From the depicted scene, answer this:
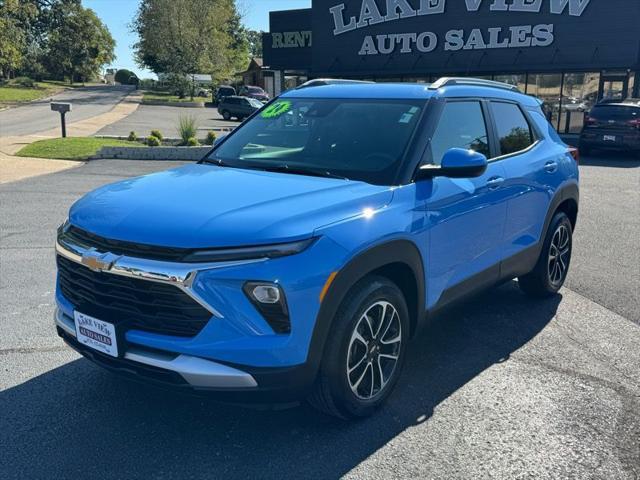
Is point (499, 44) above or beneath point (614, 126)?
above

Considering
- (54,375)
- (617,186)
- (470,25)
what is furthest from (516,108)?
(470,25)

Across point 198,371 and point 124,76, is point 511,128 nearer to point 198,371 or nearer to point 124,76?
point 198,371

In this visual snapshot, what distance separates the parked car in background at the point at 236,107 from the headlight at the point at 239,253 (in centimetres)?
3336

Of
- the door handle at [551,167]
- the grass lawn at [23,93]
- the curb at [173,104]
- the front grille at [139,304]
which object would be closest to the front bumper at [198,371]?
the front grille at [139,304]

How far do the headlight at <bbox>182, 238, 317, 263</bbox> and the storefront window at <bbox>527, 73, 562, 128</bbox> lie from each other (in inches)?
965

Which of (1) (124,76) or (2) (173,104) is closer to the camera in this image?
(2) (173,104)

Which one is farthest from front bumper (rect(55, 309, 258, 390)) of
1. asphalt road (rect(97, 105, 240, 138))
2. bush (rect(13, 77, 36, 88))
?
bush (rect(13, 77, 36, 88))

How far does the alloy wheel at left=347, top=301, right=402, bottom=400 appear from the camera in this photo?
3.34 metres

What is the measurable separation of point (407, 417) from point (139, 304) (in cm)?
168

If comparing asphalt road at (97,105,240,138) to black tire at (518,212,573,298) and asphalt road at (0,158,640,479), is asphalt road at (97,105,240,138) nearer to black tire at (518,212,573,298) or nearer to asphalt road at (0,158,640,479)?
black tire at (518,212,573,298)

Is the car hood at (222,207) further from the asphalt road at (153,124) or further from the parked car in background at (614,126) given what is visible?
the asphalt road at (153,124)

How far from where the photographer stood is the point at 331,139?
411 cm

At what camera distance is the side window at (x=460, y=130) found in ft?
13.1

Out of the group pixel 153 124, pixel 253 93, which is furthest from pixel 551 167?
pixel 253 93
